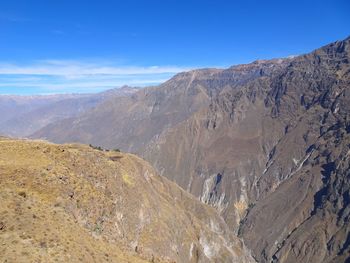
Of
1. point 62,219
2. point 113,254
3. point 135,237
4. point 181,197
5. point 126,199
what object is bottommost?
point 181,197

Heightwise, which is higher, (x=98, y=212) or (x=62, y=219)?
(x=62, y=219)

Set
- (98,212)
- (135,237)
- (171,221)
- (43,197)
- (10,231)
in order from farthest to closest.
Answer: (171,221) < (135,237) < (98,212) < (43,197) < (10,231)

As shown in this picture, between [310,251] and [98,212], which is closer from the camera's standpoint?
[98,212]

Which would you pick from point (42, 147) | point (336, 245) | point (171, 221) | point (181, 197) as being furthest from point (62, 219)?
point (336, 245)

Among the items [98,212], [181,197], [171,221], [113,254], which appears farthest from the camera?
[181,197]

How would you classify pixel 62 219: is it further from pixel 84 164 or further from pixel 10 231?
pixel 84 164

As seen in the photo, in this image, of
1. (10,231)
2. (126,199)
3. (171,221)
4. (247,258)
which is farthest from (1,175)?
(247,258)
